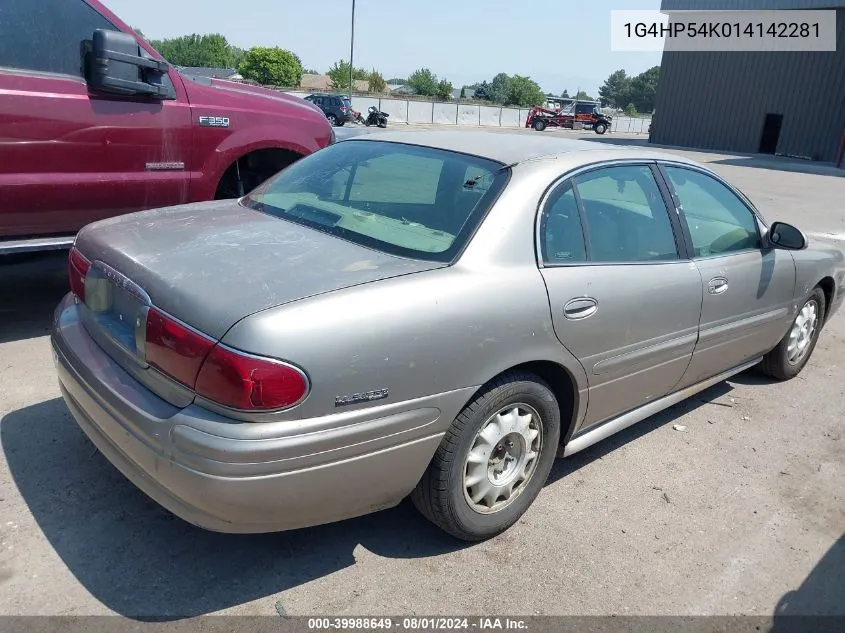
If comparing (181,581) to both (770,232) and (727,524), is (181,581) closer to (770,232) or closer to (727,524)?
(727,524)

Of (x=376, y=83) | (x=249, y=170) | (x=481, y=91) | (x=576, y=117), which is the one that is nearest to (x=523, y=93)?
(x=481, y=91)

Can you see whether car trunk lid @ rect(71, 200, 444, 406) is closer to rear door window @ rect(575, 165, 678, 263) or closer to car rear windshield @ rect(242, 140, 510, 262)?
car rear windshield @ rect(242, 140, 510, 262)

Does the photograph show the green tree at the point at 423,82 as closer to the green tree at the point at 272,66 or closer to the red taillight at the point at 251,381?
the green tree at the point at 272,66

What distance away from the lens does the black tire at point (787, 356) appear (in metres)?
4.54

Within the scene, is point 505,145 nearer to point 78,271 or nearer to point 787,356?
point 78,271

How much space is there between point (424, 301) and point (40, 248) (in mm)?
3083

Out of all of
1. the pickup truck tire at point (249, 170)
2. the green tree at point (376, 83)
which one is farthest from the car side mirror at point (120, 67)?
the green tree at point (376, 83)

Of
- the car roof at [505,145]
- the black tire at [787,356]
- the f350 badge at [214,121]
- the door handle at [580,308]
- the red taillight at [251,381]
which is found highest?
the car roof at [505,145]

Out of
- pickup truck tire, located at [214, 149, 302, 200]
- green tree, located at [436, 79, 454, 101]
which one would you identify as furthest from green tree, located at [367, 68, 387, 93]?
pickup truck tire, located at [214, 149, 302, 200]

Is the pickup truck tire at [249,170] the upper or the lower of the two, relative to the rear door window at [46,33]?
lower

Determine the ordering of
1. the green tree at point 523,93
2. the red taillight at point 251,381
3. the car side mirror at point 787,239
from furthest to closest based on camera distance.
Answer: the green tree at point 523,93, the car side mirror at point 787,239, the red taillight at point 251,381

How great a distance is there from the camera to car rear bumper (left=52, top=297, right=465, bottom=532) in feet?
6.78

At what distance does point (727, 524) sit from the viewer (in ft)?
10.1

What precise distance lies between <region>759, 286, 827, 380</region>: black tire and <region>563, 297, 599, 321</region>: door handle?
2.28 m
